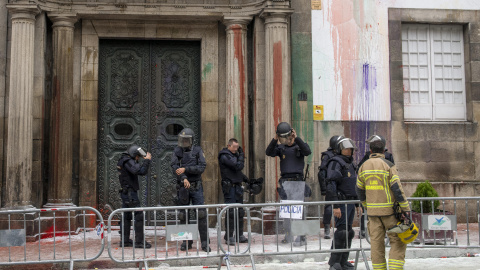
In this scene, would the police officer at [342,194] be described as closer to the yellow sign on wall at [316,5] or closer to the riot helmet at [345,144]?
the riot helmet at [345,144]

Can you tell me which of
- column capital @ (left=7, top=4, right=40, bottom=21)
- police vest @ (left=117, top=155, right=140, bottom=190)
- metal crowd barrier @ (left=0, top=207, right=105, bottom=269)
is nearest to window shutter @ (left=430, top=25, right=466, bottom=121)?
police vest @ (left=117, top=155, right=140, bottom=190)

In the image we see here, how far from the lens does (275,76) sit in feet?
37.8

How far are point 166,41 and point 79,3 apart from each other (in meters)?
1.94

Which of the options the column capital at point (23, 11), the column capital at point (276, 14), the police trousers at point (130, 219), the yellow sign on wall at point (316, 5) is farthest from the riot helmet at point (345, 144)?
the column capital at point (23, 11)

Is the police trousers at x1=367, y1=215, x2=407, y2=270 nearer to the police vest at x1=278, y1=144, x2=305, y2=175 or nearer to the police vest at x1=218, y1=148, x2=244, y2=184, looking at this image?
the police vest at x1=278, y1=144, x2=305, y2=175

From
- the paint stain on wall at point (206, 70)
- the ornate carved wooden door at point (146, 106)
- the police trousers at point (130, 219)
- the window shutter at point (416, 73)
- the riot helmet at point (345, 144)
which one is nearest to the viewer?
the riot helmet at point (345, 144)

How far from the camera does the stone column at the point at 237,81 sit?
1167cm

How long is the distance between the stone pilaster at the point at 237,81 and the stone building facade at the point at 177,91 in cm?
2

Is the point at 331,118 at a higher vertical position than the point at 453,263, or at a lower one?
higher

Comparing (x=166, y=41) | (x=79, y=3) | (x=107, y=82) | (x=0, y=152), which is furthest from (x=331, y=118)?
(x=0, y=152)

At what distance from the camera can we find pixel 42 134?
37.3 ft

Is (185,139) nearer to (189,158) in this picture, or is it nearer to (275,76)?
(189,158)

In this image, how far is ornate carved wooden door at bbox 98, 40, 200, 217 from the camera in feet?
39.3

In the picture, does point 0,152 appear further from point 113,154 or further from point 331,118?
point 331,118
